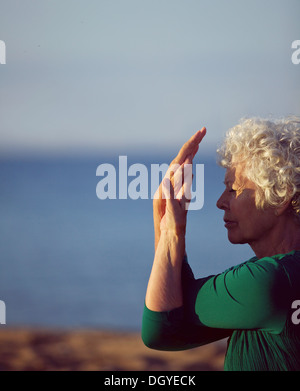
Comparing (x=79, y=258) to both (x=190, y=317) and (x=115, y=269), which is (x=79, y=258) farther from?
(x=190, y=317)

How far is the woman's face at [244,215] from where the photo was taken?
171 centimetres

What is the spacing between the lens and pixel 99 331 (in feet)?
21.6

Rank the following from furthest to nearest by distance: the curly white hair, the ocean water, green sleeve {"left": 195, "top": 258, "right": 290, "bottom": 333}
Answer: the ocean water
the curly white hair
green sleeve {"left": 195, "top": 258, "right": 290, "bottom": 333}

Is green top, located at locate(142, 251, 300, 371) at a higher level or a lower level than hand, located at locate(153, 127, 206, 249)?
lower

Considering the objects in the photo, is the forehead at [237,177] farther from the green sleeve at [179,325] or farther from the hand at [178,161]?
the green sleeve at [179,325]

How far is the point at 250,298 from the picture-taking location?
1.52 meters

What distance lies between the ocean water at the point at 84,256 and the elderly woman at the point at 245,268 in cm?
530

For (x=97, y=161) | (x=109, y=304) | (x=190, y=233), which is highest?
(x=97, y=161)

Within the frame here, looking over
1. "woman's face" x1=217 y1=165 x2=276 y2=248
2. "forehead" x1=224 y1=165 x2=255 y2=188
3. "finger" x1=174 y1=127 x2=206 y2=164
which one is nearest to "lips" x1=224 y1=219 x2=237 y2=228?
"woman's face" x1=217 y1=165 x2=276 y2=248

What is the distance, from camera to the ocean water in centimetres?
771

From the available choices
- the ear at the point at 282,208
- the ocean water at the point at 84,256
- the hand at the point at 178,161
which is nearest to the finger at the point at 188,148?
the hand at the point at 178,161

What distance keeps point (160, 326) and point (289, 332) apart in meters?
0.33

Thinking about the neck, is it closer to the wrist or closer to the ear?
the ear
